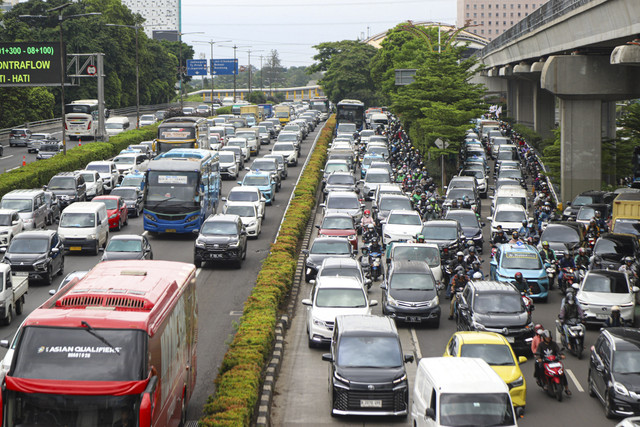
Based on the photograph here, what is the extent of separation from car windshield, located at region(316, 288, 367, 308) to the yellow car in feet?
15.0

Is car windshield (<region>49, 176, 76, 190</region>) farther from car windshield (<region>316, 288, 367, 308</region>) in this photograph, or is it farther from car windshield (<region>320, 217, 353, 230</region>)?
car windshield (<region>316, 288, 367, 308</region>)

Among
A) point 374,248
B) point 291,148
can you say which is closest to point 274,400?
point 374,248

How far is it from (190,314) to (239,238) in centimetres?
1600

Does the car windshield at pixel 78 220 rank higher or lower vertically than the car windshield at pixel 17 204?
lower

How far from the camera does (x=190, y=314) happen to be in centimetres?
1650

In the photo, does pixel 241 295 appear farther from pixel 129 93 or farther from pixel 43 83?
pixel 129 93

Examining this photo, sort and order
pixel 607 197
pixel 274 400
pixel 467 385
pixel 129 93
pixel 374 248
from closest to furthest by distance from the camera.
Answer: pixel 467 385, pixel 274 400, pixel 374 248, pixel 607 197, pixel 129 93

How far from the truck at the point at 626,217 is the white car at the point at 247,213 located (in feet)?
46.7

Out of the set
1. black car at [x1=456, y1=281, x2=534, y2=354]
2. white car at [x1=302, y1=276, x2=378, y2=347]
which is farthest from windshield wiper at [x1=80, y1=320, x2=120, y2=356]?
black car at [x1=456, y1=281, x2=534, y2=354]

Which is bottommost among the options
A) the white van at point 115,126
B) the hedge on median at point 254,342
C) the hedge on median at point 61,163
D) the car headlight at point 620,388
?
the car headlight at point 620,388

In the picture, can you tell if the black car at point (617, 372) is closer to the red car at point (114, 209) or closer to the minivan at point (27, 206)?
the minivan at point (27, 206)

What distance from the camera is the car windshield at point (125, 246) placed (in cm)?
3005

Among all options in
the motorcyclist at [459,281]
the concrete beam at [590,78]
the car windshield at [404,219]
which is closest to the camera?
the motorcyclist at [459,281]

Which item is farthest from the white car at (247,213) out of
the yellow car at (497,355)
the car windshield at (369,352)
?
the yellow car at (497,355)
